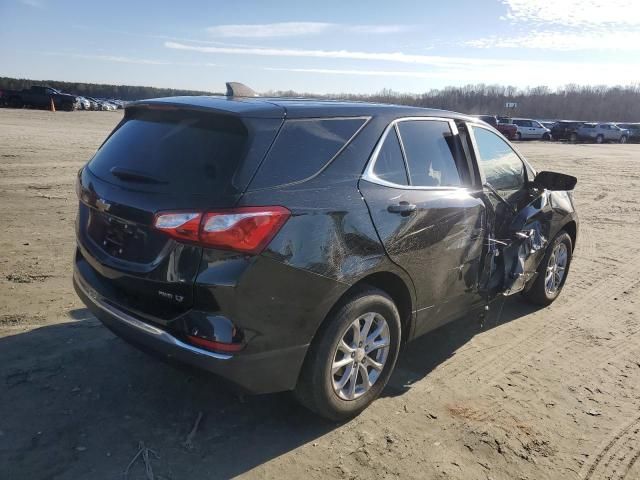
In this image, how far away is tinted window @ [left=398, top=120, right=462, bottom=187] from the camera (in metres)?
3.61

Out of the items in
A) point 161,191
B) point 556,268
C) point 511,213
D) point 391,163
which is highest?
point 391,163

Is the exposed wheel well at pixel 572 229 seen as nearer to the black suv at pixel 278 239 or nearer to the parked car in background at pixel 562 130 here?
the black suv at pixel 278 239

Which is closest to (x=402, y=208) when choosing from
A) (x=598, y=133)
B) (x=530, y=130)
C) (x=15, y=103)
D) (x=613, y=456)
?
(x=613, y=456)

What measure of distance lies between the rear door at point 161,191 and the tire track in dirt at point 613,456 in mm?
2407

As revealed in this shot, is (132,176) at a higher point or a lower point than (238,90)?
lower

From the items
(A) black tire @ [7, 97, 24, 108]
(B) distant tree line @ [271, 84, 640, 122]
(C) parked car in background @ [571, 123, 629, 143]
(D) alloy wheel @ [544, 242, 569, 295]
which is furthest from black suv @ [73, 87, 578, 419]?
(B) distant tree line @ [271, 84, 640, 122]

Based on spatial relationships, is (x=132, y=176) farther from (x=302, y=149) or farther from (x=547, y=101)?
(x=547, y=101)

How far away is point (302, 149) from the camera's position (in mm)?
2922

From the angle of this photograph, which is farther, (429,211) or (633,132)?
(633,132)

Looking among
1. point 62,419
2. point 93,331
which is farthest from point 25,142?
point 62,419

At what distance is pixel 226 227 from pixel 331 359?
3.27ft

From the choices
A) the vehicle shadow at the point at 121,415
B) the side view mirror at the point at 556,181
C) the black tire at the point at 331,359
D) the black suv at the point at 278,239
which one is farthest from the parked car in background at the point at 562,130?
the black tire at the point at 331,359

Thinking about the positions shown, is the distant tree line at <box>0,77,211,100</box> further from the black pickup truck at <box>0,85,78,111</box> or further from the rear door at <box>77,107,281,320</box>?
the rear door at <box>77,107,281,320</box>

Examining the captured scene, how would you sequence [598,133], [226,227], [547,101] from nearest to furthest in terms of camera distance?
[226,227]
[598,133]
[547,101]
